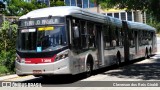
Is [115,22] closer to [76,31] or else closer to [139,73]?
[139,73]

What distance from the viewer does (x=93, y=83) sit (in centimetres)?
1414

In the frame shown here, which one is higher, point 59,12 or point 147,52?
point 59,12

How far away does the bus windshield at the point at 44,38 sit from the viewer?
46.8 ft

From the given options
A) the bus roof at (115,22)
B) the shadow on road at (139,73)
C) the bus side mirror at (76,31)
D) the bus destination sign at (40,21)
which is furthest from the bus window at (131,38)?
the bus destination sign at (40,21)

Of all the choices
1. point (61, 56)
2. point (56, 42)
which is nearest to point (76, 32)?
point (56, 42)

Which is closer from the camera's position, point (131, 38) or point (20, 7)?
point (131, 38)

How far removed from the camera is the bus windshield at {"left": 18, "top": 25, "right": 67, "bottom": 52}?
46.8 feet

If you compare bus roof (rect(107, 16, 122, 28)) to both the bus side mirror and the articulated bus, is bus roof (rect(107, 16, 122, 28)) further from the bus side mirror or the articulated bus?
the bus side mirror

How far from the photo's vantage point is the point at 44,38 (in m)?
14.4

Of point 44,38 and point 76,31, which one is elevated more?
point 76,31

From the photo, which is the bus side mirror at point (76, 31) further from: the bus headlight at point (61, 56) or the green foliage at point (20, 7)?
the green foliage at point (20, 7)

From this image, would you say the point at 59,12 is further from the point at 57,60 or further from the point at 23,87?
the point at 23,87

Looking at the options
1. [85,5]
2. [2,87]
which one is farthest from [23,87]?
[85,5]

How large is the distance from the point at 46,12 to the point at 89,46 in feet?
9.21
